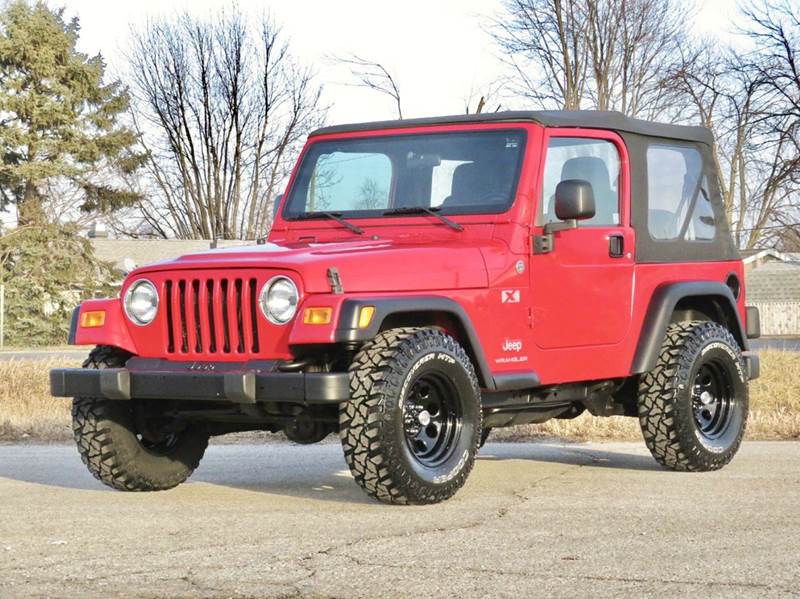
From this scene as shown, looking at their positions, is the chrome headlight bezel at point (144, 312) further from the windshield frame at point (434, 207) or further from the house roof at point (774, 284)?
the house roof at point (774, 284)

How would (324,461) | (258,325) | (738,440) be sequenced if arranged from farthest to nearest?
(324,461) → (738,440) → (258,325)

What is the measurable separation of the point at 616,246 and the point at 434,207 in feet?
3.84

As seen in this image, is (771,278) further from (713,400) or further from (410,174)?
(410,174)

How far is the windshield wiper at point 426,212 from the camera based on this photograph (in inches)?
322

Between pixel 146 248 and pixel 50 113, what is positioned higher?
pixel 50 113

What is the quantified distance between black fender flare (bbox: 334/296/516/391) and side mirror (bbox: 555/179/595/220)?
0.92m

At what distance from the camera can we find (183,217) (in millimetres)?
54031

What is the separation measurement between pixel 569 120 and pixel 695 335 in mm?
1603

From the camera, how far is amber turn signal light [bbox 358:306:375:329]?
7.00 metres

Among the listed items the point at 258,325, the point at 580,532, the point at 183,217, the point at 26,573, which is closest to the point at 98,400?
the point at 258,325

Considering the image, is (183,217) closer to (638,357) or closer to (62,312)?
(62,312)

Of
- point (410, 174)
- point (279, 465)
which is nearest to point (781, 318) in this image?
point (279, 465)

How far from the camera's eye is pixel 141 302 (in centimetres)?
771

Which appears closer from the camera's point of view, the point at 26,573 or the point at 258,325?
the point at 26,573
